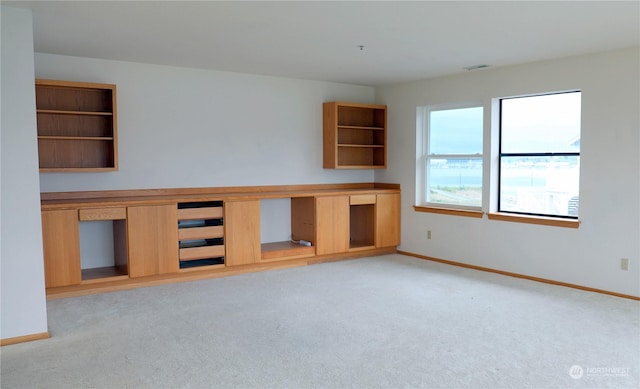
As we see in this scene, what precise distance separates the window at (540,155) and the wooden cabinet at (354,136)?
5.82 feet

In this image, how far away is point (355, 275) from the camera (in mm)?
5617

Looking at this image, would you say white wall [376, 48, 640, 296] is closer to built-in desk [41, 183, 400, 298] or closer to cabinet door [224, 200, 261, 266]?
built-in desk [41, 183, 400, 298]

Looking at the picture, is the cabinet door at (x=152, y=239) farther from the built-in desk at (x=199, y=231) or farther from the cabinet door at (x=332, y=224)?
the cabinet door at (x=332, y=224)

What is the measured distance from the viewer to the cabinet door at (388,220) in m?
6.68

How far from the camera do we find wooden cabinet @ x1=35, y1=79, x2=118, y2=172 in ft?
16.1

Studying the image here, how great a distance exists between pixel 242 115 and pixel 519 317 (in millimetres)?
3788

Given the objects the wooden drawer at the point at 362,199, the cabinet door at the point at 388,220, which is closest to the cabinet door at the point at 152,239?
the wooden drawer at the point at 362,199

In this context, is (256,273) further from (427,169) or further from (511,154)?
(511,154)

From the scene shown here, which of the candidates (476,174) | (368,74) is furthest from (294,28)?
(476,174)

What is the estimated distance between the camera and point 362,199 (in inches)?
258

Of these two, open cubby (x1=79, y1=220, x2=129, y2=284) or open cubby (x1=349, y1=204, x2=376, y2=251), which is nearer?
open cubby (x1=79, y1=220, x2=129, y2=284)

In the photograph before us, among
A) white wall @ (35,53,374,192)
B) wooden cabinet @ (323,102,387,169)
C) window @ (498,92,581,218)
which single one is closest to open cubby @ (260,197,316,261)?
white wall @ (35,53,374,192)

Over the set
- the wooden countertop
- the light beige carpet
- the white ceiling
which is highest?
the white ceiling

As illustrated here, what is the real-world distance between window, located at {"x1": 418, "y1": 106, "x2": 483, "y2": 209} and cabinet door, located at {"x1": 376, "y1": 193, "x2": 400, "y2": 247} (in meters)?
0.37
